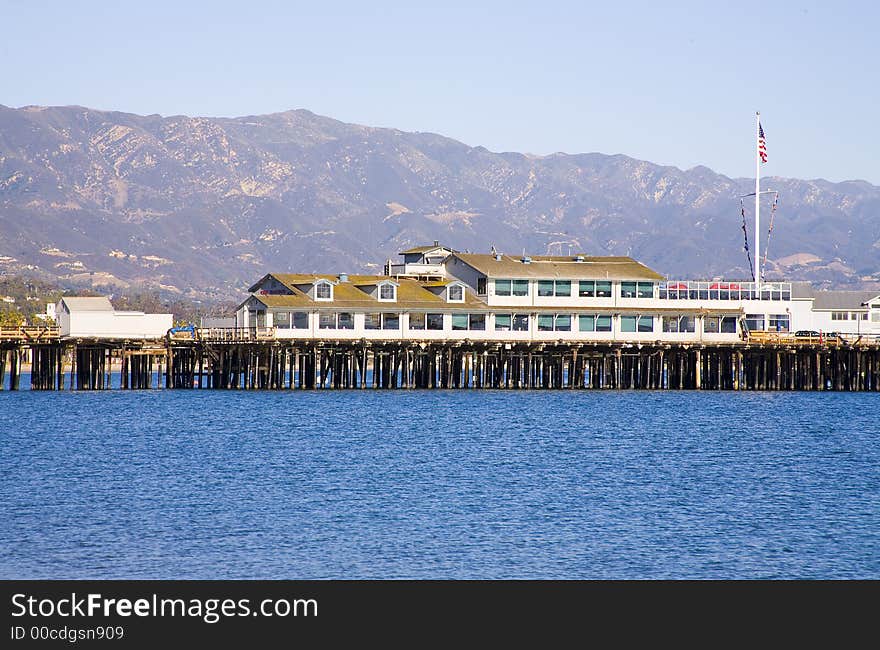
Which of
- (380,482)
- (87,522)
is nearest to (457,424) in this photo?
(380,482)

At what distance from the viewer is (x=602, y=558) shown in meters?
37.0

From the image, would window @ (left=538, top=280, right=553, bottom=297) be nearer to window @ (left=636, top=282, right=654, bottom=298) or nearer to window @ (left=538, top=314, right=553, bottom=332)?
window @ (left=538, top=314, right=553, bottom=332)

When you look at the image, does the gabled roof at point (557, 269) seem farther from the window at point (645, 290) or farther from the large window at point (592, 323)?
the large window at point (592, 323)

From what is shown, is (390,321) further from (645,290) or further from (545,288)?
(645,290)

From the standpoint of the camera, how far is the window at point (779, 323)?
325 feet

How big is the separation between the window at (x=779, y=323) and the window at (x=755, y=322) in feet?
2.54

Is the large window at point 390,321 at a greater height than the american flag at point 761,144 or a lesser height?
lesser

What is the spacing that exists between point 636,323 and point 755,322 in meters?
9.98

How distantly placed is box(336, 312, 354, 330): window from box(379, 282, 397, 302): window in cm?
263

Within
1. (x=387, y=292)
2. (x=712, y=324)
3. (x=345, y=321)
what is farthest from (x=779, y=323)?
(x=345, y=321)

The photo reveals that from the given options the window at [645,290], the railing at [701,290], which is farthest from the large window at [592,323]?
the railing at [701,290]

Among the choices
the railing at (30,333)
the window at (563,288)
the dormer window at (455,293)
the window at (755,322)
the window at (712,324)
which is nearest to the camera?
the railing at (30,333)

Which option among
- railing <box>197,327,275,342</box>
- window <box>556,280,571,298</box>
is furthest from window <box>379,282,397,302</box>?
window <box>556,280,571,298</box>

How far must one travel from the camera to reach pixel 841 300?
445ft
